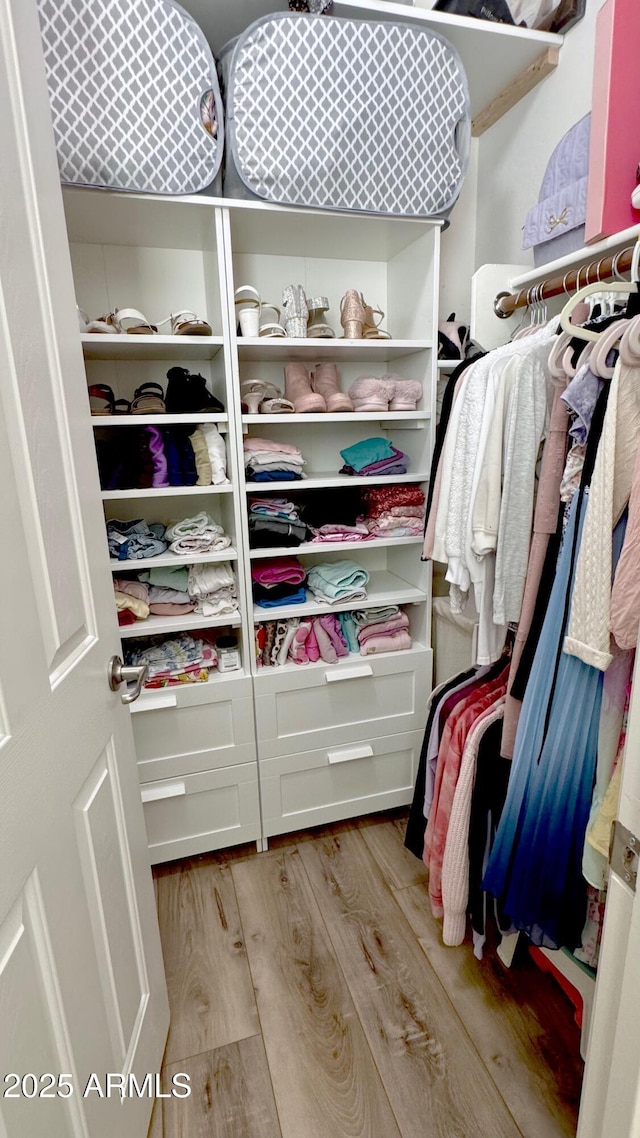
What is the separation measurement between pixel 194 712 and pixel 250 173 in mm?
1483

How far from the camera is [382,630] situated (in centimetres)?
183

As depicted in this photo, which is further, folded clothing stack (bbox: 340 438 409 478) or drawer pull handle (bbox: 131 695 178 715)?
folded clothing stack (bbox: 340 438 409 478)

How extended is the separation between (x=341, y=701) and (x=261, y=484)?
0.78 m

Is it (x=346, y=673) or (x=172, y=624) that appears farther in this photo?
(x=346, y=673)

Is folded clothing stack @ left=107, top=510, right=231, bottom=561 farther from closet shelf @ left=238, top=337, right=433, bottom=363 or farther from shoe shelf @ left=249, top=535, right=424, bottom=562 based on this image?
closet shelf @ left=238, top=337, right=433, bottom=363

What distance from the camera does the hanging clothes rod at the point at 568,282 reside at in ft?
3.37

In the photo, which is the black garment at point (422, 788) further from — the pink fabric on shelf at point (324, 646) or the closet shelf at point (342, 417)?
the closet shelf at point (342, 417)

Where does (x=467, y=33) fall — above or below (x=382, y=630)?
above

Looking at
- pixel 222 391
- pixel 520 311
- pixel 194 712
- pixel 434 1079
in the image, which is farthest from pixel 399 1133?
pixel 520 311

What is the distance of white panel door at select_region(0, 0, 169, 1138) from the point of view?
61 cm

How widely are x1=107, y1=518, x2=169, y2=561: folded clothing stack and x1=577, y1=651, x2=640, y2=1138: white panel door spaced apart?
134 centimetres

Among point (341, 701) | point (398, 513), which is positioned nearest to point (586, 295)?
point (398, 513)

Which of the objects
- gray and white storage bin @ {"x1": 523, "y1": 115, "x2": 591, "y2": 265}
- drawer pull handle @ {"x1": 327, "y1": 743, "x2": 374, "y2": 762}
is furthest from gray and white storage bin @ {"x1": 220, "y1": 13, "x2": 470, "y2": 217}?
drawer pull handle @ {"x1": 327, "y1": 743, "x2": 374, "y2": 762}

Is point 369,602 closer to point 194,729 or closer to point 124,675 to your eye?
point 194,729
